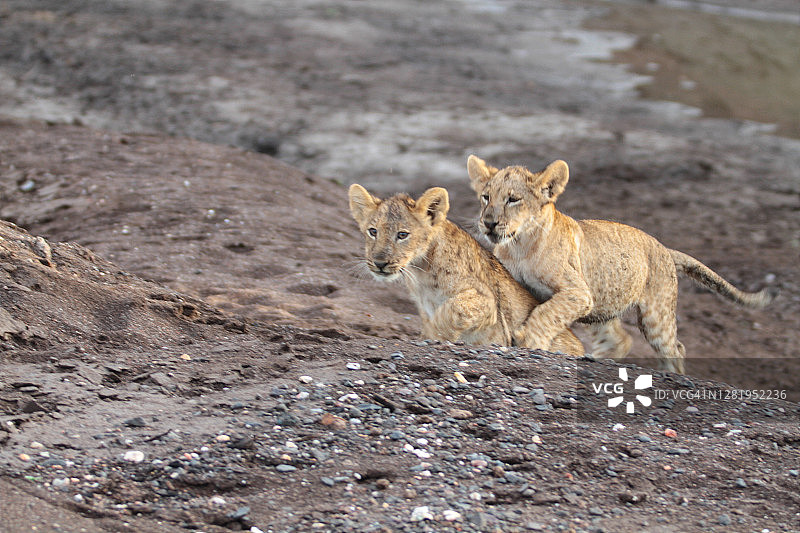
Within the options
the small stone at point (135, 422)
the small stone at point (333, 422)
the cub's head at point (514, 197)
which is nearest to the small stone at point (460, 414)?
the small stone at point (333, 422)

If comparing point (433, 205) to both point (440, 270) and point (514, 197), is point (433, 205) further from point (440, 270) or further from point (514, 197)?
point (514, 197)

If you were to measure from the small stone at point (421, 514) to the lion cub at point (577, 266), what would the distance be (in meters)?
2.60

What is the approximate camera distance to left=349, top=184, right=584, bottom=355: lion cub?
6242 mm

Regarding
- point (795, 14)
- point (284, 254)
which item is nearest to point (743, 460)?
point (284, 254)

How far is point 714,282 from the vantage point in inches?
305

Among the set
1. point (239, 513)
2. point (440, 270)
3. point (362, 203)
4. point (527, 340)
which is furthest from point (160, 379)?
point (527, 340)

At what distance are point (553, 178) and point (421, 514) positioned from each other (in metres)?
3.28

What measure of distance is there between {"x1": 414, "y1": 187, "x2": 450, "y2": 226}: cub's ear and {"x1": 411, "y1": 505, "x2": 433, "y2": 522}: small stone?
8.56ft

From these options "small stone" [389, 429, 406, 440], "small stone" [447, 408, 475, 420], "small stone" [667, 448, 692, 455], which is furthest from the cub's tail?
"small stone" [389, 429, 406, 440]

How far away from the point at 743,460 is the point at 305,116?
33.8ft

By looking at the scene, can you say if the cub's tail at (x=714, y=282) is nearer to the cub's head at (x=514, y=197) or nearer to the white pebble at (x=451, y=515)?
the cub's head at (x=514, y=197)

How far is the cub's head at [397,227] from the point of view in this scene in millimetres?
6191

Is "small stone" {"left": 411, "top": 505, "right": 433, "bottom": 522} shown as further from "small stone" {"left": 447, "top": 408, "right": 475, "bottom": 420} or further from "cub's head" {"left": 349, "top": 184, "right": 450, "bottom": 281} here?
"cub's head" {"left": 349, "top": 184, "right": 450, "bottom": 281}

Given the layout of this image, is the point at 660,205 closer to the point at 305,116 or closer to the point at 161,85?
the point at 305,116
